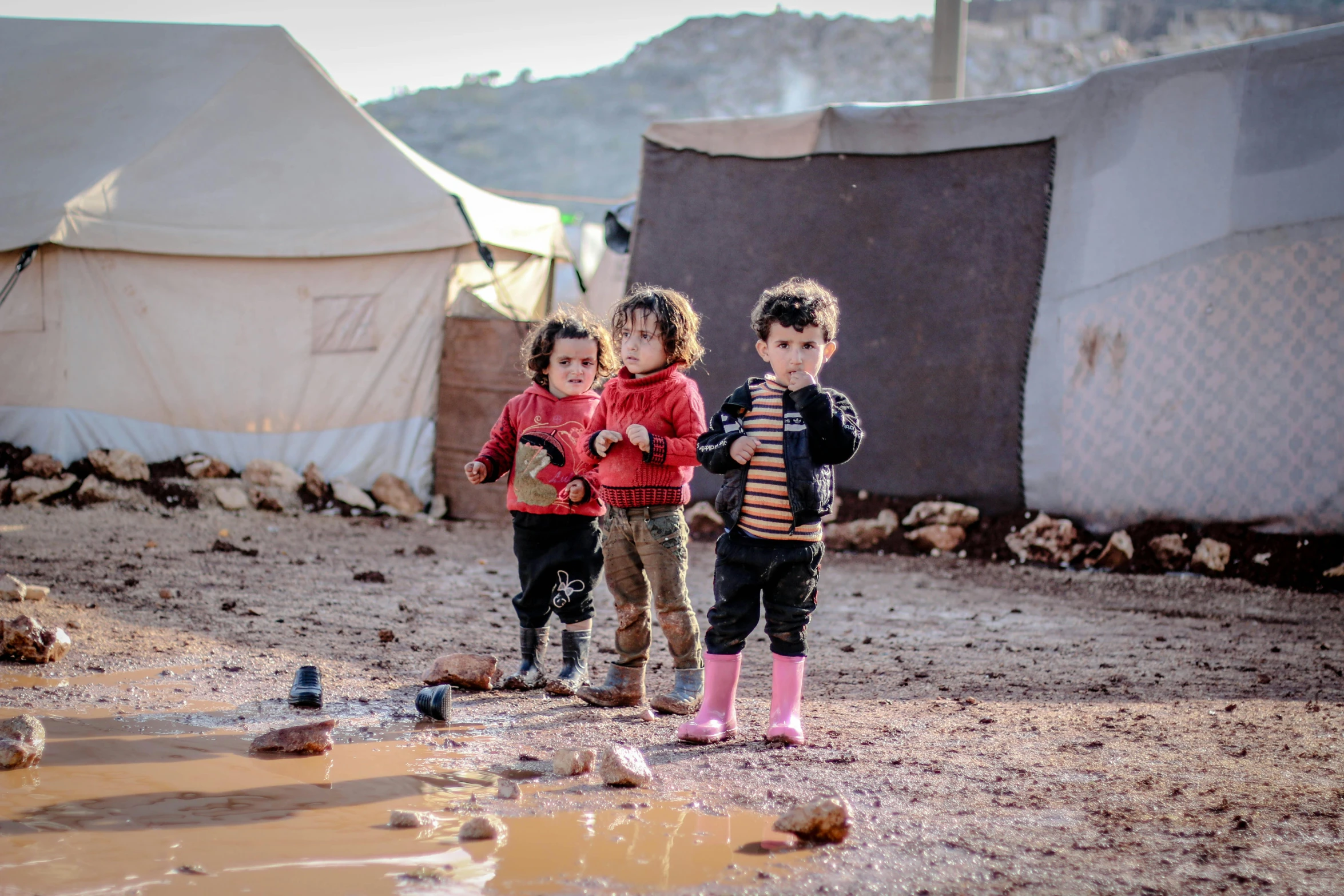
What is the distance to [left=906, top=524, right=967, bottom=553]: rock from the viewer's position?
6.62 m

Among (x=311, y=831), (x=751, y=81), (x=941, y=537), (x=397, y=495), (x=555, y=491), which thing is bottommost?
(x=311, y=831)

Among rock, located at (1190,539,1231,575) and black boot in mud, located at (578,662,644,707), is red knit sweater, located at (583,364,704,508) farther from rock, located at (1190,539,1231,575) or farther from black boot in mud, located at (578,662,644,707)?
rock, located at (1190,539,1231,575)

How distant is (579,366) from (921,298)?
398cm

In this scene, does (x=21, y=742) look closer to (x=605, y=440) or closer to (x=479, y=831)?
(x=479, y=831)

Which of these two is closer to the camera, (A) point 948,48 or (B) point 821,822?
(B) point 821,822

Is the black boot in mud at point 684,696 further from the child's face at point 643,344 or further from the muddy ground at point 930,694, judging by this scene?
the child's face at point 643,344

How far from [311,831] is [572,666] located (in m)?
1.36

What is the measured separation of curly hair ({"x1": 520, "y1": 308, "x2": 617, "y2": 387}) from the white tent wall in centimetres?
476

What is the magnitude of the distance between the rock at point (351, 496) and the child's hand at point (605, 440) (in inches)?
205

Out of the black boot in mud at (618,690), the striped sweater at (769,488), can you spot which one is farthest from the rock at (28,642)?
the striped sweater at (769,488)

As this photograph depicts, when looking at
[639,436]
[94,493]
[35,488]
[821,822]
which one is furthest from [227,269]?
[821,822]

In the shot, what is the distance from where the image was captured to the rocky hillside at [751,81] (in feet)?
144

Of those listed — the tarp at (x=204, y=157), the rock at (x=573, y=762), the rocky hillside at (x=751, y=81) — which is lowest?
the rock at (x=573, y=762)

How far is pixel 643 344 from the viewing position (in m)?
3.02
